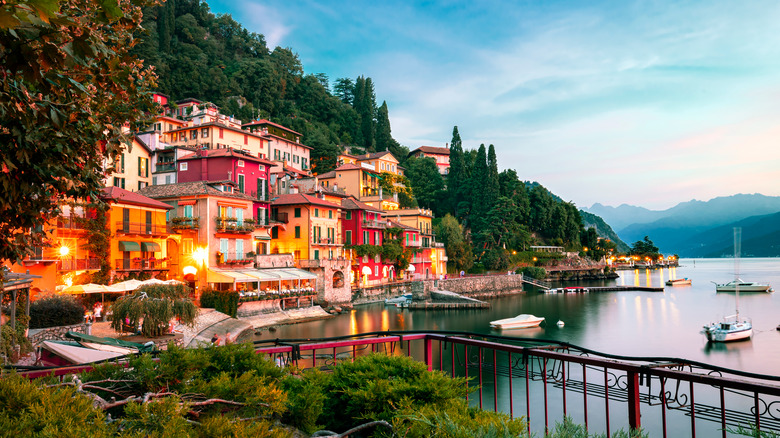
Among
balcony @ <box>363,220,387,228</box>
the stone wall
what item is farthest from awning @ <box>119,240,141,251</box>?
balcony @ <box>363,220,387,228</box>

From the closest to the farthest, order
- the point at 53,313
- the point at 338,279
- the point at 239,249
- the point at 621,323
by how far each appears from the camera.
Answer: the point at 53,313
the point at 239,249
the point at 621,323
the point at 338,279

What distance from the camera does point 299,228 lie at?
4150 cm

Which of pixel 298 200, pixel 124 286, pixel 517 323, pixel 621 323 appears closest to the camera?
pixel 124 286

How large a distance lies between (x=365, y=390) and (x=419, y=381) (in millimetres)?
375

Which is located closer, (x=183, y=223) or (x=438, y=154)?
(x=183, y=223)

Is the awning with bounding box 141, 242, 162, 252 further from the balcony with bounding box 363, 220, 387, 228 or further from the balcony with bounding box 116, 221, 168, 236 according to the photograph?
the balcony with bounding box 363, 220, 387, 228

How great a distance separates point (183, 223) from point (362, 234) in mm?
18720

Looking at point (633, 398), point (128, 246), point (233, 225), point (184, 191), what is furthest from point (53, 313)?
point (633, 398)

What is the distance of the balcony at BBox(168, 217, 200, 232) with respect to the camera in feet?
105

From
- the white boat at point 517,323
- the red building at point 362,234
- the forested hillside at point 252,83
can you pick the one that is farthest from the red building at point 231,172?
the forested hillside at point 252,83

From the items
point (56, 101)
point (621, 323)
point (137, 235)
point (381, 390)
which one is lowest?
point (621, 323)

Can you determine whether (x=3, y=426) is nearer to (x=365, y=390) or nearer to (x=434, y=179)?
(x=365, y=390)

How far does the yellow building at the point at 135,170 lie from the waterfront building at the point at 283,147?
16.9 meters

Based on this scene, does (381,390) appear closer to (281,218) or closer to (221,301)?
(221,301)
